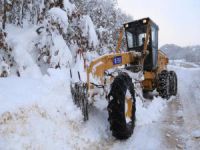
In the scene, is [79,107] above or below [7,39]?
below

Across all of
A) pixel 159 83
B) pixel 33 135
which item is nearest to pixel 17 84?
pixel 33 135

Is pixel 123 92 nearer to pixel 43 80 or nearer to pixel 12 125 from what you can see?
pixel 43 80

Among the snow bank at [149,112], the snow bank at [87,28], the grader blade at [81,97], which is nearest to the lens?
the grader blade at [81,97]

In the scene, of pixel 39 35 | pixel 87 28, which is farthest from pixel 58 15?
pixel 87 28

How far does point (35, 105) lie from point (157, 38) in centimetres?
653

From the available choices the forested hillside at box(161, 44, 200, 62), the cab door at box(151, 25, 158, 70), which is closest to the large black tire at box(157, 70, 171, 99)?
the cab door at box(151, 25, 158, 70)

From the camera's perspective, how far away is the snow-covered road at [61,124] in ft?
14.0

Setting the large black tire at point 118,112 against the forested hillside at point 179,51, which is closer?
the large black tire at point 118,112

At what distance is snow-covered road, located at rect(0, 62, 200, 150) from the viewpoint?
4.28 meters

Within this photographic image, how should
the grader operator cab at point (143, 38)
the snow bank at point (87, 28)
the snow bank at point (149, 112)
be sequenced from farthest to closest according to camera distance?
the snow bank at point (87, 28)
the grader operator cab at point (143, 38)
the snow bank at point (149, 112)

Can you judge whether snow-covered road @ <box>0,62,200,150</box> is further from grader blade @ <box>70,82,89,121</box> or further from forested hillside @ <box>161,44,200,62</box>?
forested hillside @ <box>161,44,200,62</box>

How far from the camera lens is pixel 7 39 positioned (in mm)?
7098

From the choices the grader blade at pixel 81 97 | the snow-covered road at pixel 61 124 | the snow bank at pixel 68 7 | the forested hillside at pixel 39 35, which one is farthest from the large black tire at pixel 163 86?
the grader blade at pixel 81 97

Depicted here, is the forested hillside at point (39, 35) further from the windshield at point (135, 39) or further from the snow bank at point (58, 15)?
the windshield at point (135, 39)
